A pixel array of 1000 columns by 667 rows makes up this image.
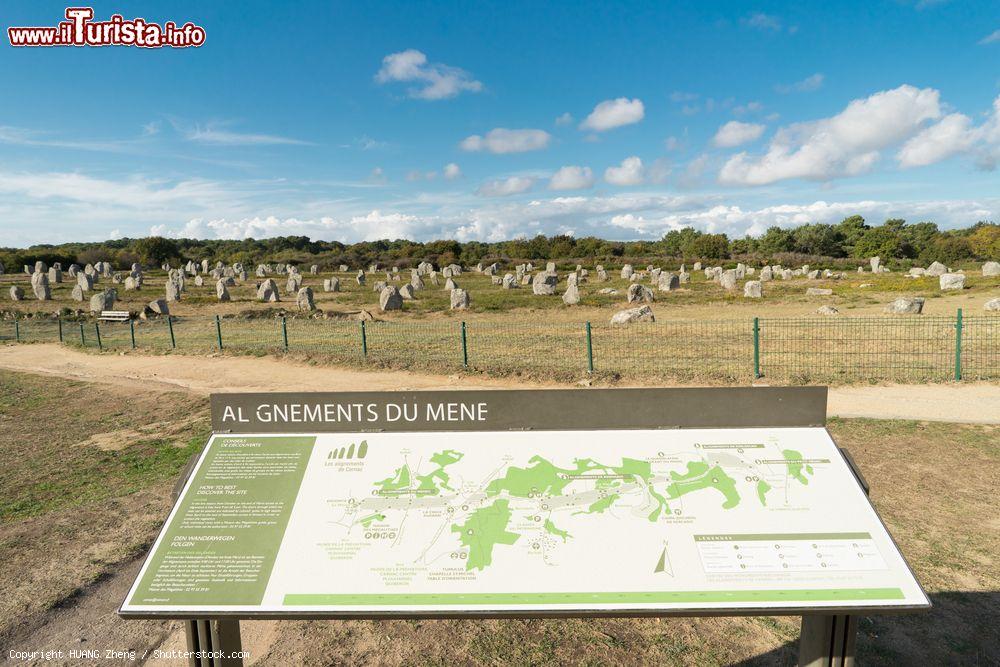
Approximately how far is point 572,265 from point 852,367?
48149 millimetres

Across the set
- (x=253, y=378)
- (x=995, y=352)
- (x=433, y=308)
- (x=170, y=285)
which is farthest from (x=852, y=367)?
(x=170, y=285)

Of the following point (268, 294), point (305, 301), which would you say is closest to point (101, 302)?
point (268, 294)

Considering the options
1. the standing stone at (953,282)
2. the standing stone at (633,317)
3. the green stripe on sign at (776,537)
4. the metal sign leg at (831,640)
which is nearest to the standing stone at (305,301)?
the standing stone at (633,317)

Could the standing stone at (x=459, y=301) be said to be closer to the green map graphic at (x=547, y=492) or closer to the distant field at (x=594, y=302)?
the distant field at (x=594, y=302)

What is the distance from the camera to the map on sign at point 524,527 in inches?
117

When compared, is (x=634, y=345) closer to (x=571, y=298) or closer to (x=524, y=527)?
(x=571, y=298)

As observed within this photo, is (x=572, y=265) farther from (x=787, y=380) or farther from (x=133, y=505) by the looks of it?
(x=133, y=505)

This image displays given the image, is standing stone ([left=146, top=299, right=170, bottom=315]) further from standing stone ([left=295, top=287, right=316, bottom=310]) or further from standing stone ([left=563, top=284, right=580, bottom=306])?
standing stone ([left=563, top=284, right=580, bottom=306])

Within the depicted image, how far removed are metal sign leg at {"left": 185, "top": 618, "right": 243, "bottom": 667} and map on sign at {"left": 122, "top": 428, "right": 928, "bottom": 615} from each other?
0.27m

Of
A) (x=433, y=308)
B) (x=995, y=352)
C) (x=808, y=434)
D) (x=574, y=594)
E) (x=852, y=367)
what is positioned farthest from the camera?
(x=433, y=308)

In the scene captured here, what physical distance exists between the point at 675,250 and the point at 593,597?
88.1 metres

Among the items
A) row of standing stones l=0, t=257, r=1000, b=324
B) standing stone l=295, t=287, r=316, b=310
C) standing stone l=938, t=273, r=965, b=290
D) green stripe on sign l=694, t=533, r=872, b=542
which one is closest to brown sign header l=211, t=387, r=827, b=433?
green stripe on sign l=694, t=533, r=872, b=542

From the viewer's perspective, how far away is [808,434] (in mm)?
3738

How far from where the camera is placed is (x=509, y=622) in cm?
501
